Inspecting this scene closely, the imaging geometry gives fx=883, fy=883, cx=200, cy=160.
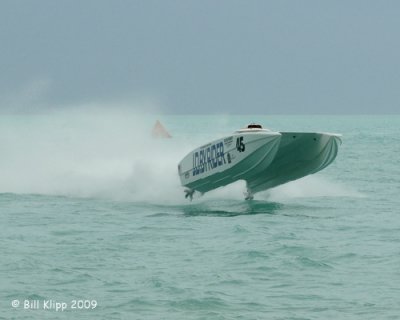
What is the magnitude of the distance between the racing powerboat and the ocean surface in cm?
76

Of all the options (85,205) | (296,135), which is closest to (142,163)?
(85,205)

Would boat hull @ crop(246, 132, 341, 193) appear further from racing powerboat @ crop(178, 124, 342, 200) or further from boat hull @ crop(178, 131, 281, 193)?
boat hull @ crop(178, 131, 281, 193)

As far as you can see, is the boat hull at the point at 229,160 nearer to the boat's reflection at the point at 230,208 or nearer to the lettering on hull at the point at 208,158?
the lettering on hull at the point at 208,158

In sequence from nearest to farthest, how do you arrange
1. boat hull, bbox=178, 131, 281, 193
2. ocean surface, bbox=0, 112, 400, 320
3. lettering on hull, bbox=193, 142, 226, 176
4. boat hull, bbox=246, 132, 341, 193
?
ocean surface, bbox=0, 112, 400, 320, boat hull, bbox=178, 131, 281, 193, boat hull, bbox=246, 132, 341, 193, lettering on hull, bbox=193, 142, 226, 176

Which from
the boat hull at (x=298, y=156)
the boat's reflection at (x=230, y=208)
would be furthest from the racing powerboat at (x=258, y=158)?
the boat's reflection at (x=230, y=208)

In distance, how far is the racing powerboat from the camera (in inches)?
878

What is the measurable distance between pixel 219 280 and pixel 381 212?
1081 cm

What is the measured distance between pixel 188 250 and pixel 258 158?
653 cm

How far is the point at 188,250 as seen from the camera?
16391mm

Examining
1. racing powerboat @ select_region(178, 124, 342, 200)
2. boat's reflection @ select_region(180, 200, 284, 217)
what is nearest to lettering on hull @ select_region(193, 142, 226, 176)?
racing powerboat @ select_region(178, 124, 342, 200)

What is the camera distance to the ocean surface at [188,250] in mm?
11984

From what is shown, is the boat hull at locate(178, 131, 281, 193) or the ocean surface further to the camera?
the boat hull at locate(178, 131, 281, 193)

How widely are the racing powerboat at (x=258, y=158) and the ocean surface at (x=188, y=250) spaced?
0.76 m

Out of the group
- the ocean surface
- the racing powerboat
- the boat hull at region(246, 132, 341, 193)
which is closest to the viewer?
the ocean surface
